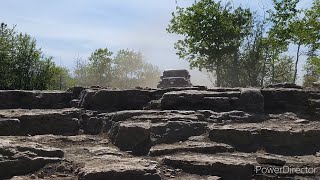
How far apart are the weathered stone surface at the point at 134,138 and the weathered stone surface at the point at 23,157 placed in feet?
3.92

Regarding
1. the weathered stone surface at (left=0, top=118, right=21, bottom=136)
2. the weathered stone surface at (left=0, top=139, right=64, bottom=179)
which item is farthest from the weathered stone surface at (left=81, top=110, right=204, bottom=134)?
the weathered stone surface at (left=0, top=139, right=64, bottom=179)

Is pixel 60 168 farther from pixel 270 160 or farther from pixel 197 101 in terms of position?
pixel 197 101

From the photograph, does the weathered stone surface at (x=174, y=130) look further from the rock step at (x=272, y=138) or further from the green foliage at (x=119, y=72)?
the green foliage at (x=119, y=72)

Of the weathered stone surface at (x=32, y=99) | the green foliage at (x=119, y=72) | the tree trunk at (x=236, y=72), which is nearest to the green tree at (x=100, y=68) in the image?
the green foliage at (x=119, y=72)

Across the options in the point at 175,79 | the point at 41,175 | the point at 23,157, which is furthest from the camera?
the point at 175,79

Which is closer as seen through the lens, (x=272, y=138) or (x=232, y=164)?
(x=232, y=164)

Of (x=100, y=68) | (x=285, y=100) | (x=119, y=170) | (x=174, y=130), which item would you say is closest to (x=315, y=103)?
(x=285, y=100)

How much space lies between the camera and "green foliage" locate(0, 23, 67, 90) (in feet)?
61.9

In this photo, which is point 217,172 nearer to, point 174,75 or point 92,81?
point 174,75

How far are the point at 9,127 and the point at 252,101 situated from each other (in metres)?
5.52

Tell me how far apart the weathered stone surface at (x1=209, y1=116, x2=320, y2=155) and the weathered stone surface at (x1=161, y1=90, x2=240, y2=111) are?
123 cm

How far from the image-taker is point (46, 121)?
309 inches

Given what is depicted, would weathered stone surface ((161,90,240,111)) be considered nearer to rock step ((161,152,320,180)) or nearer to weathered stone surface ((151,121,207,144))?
weathered stone surface ((151,121,207,144))

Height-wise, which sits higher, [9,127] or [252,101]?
[252,101]
